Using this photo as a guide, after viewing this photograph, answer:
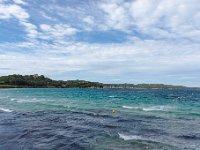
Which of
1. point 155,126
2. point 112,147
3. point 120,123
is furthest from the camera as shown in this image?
point 120,123

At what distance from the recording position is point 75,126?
106ft

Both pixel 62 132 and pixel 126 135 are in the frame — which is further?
pixel 62 132

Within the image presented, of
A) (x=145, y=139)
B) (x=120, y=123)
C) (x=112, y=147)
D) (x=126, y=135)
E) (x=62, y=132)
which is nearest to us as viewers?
(x=112, y=147)

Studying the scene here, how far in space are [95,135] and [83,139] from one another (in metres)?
1.59

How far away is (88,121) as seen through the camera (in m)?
35.8

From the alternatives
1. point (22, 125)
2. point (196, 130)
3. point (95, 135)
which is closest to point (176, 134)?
point (196, 130)

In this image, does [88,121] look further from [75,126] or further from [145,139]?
[145,139]

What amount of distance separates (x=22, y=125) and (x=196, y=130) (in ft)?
53.2

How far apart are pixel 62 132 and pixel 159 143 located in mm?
9051

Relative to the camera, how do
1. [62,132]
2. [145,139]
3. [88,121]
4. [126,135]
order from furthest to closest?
[88,121] → [62,132] → [126,135] → [145,139]

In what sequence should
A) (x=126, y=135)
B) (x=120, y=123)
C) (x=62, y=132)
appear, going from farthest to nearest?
(x=120, y=123) < (x=62, y=132) < (x=126, y=135)

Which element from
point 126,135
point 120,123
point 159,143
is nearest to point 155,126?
point 120,123

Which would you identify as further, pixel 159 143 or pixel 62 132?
pixel 62 132

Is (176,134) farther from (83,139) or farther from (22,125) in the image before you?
(22,125)
